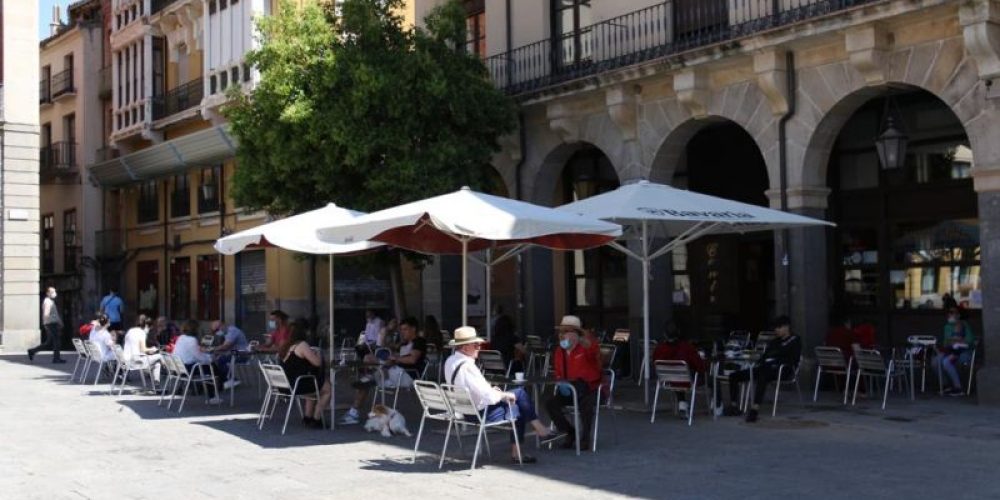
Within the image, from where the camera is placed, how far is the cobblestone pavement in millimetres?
9469

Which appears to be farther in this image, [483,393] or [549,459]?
[549,459]

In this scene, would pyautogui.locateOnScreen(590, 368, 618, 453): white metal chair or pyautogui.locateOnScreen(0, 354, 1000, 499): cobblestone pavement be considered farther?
pyautogui.locateOnScreen(590, 368, 618, 453): white metal chair

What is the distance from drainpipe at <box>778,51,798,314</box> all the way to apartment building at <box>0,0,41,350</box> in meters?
24.0

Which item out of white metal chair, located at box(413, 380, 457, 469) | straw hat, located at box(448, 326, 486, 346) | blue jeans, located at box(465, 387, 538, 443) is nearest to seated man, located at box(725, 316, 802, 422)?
blue jeans, located at box(465, 387, 538, 443)

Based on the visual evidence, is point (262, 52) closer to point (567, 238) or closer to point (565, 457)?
point (567, 238)

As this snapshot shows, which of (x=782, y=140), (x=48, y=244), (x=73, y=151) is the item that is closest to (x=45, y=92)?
(x=73, y=151)

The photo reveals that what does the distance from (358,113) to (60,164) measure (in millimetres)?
27346

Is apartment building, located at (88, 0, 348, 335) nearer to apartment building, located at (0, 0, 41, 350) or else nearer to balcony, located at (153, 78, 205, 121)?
balcony, located at (153, 78, 205, 121)

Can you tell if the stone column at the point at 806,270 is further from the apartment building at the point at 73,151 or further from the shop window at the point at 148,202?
the apartment building at the point at 73,151

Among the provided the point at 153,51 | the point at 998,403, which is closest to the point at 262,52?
the point at 998,403

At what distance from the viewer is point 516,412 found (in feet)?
35.1

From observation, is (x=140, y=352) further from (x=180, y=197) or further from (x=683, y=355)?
(x=180, y=197)

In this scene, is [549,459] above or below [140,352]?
below

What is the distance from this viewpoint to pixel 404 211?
1234cm
